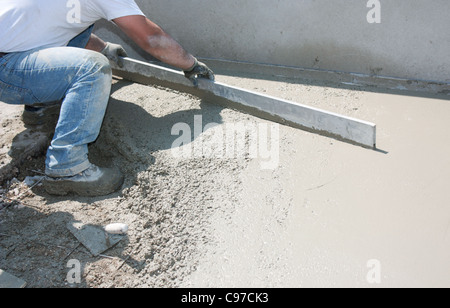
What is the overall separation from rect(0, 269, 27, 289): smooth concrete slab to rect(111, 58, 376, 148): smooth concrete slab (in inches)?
65.0

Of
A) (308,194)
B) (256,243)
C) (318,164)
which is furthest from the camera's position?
(318,164)

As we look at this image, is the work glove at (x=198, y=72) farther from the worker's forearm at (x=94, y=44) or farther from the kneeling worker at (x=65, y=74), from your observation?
the worker's forearm at (x=94, y=44)

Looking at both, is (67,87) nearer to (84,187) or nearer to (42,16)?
(42,16)

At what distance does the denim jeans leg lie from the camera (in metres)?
2.34

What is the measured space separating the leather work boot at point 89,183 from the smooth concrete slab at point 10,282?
2.11ft

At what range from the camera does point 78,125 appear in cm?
234

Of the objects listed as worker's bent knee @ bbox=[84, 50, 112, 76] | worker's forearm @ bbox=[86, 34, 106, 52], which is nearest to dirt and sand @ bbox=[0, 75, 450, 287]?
worker's bent knee @ bbox=[84, 50, 112, 76]

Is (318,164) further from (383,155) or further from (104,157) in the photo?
(104,157)

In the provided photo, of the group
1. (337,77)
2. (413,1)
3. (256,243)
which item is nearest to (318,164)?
(256,243)

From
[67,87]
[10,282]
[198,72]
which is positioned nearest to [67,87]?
[67,87]

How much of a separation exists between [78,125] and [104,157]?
39 centimetres

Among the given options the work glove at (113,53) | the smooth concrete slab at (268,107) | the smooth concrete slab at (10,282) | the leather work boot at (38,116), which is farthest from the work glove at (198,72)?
the smooth concrete slab at (10,282)

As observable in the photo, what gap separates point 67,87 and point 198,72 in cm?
86

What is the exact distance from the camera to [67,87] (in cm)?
242
